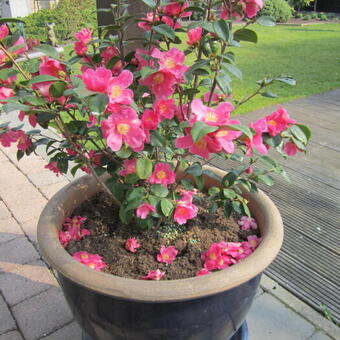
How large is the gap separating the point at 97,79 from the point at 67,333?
1198 millimetres

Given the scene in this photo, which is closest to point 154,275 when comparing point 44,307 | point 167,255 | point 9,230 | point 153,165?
point 167,255

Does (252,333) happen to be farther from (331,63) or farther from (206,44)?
(331,63)

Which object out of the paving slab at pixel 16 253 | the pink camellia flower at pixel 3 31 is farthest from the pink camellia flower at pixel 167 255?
the paving slab at pixel 16 253

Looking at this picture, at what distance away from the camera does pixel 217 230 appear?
136 cm

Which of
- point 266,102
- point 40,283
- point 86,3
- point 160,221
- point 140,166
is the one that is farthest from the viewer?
point 86,3

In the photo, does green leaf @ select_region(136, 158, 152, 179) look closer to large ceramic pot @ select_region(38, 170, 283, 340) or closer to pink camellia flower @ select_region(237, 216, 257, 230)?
large ceramic pot @ select_region(38, 170, 283, 340)

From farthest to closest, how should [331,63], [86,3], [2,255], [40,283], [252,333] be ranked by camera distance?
[86,3] < [331,63] < [2,255] < [40,283] < [252,333]

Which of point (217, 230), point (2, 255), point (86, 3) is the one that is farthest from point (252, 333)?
point (86, 3)

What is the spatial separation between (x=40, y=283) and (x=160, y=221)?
0.86 metres

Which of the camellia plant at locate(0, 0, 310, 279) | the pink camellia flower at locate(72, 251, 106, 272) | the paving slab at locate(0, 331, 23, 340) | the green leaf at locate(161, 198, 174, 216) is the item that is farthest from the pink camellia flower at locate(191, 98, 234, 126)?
the paving slab at locate(0, 331, 23, 340)

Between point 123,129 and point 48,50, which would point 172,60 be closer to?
point 123,129

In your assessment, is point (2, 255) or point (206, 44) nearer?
point (206, 44)

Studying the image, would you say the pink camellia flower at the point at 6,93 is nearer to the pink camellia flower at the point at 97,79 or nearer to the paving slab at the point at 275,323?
the pink camellia flower at the point at 97,79

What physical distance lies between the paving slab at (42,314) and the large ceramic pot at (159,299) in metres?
0.48
